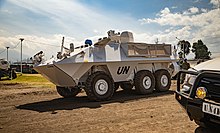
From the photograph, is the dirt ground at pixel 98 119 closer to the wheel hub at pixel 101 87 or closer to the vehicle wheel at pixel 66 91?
the wheel hub at pixel 101 87

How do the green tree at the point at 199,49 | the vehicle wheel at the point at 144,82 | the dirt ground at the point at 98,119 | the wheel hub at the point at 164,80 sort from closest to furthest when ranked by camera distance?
the dirt ground at the point at 98,119 → the vehicle wheel at the point at 144,82 → the wheel hub at the point at 164,80 → the green tree at the point at 199,49

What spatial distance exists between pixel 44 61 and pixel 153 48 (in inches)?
172

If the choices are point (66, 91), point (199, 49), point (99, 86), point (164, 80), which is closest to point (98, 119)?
point (99, 86)

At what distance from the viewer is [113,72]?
28.3 feet

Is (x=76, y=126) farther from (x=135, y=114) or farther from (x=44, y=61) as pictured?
(x=44, y=61)

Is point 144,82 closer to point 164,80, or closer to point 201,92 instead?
point 164,80

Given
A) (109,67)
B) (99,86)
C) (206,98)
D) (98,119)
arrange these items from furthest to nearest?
1. (109,67)
2. (99,86)
3. (98,119)
4. (206,98)

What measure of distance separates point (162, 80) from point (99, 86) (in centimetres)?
335

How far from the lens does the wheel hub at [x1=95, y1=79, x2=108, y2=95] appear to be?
777cm

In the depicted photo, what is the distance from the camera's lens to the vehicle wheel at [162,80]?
32.0ft

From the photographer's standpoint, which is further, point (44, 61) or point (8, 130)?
point (44, 61)

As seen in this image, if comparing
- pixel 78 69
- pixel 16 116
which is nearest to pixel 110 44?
pixel 78 69

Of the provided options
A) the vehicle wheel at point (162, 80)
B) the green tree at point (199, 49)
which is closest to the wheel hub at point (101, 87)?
the vehicle wheel at point (162, 80)

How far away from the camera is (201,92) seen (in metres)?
3.12
